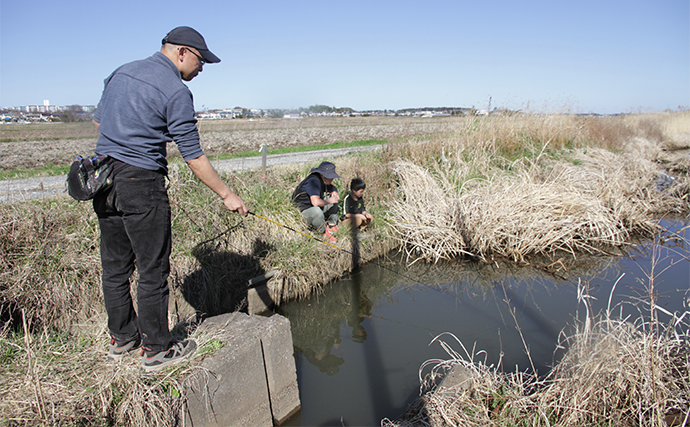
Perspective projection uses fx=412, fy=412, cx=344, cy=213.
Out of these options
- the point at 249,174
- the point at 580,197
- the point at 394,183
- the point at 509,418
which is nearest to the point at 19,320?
the point at 249,174

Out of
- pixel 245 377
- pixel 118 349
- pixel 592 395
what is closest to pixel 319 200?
pixel 245 377

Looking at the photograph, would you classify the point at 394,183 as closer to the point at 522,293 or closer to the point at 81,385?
the point at 522,293

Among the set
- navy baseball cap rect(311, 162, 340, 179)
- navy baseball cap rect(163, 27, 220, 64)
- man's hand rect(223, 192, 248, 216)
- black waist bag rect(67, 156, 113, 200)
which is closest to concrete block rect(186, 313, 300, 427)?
man's hand rect(223, 192, 248, 216)

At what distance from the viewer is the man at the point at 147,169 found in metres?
2.17

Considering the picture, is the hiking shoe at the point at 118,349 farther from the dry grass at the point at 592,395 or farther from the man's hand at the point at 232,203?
the dry grass at the point at 592,395

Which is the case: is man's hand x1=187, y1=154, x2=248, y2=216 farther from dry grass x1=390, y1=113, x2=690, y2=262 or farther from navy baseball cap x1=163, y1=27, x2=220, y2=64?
dry grass x1=390, y1=113, x2=690, y2=262

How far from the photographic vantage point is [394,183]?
7641 mm

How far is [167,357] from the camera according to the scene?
2404 mm

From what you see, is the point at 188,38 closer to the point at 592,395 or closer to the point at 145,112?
the point at 145,112

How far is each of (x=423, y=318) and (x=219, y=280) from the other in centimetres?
228

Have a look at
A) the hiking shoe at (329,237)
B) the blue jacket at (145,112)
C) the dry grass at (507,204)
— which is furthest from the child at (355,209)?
the blue jacket at (145,112)

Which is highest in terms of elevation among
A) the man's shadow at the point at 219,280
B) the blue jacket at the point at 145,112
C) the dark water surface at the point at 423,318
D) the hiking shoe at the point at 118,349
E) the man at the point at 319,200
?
the blue jacket at the point at 145,112

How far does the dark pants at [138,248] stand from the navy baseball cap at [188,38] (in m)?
0.75

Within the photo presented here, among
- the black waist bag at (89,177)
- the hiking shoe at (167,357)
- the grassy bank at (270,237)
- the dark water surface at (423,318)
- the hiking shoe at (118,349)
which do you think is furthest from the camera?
the dark water surface at (423,318)
